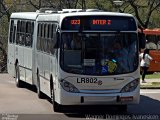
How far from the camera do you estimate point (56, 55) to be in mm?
15508

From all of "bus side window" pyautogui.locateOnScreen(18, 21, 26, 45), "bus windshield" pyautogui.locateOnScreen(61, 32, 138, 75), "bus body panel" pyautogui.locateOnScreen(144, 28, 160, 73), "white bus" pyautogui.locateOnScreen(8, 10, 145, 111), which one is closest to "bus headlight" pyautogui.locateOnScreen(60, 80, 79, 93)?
"white bus" pyautogui.locateOnScreen(8, 10, 145, 111)

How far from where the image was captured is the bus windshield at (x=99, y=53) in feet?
49.0

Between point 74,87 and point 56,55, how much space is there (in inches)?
47.1

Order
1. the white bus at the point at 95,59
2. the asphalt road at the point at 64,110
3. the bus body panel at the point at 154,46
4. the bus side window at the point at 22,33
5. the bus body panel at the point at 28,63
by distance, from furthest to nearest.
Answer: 1. the bus body panel at the point at 154,46
2. the bus side window at the point at 22,33
3. the bus body panel at the point at 28,63
4. the white bus at the point at 95,59
5. the asphalt road at the point at 64,110

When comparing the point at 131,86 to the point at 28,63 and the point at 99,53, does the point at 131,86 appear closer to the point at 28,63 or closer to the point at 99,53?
the point at 99,53

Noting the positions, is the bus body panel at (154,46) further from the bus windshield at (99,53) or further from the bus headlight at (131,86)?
the bus headlight at (131,86)

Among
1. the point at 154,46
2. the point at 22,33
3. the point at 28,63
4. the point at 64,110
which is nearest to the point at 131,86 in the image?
the point at 64,110

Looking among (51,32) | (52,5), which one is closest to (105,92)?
(51,32)

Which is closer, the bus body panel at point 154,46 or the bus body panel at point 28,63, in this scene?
the bus body panel at point 28,63

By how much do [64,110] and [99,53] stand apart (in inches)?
84.8

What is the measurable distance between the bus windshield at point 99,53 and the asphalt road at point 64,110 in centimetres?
119

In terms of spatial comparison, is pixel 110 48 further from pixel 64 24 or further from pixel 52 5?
pixel 52 5

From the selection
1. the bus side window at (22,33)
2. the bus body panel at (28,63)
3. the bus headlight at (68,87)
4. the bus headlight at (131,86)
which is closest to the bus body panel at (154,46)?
the bus side window at (22,33)

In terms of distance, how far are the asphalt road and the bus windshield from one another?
119 centimetres
